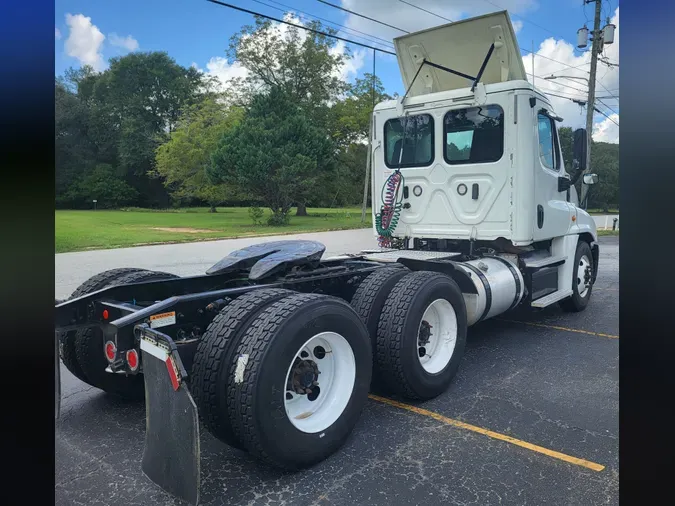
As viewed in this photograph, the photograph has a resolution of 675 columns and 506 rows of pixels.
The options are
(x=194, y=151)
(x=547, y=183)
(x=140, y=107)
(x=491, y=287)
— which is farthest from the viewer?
(x=194, y=151)

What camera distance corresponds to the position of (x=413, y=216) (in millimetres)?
6621

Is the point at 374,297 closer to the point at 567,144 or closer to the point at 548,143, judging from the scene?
the point at 548,143

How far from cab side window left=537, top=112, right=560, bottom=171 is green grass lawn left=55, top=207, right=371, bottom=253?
238 inches

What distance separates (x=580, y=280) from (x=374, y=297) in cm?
444

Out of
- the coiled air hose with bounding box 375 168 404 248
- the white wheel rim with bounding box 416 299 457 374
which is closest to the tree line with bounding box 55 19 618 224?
the coiled air hose with bounding box 375 168 404 248

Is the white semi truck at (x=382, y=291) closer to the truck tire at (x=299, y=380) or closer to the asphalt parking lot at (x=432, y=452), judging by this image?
the truck tire at (x=299, y=380)

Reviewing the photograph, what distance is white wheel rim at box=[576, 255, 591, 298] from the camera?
24.6ft

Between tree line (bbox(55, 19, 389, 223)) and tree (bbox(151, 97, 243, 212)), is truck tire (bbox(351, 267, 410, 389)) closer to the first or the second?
tree line (bbox(55, 19, 389, 223))

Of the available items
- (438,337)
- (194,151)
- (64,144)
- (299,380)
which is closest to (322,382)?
(299,380)

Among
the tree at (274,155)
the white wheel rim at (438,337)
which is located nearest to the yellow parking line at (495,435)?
the white wheel rim at (438,337)

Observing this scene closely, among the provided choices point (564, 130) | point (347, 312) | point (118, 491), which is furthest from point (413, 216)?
point (118, 491)

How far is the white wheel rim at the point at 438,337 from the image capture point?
457 centimetres

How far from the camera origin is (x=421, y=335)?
15.0 feet
